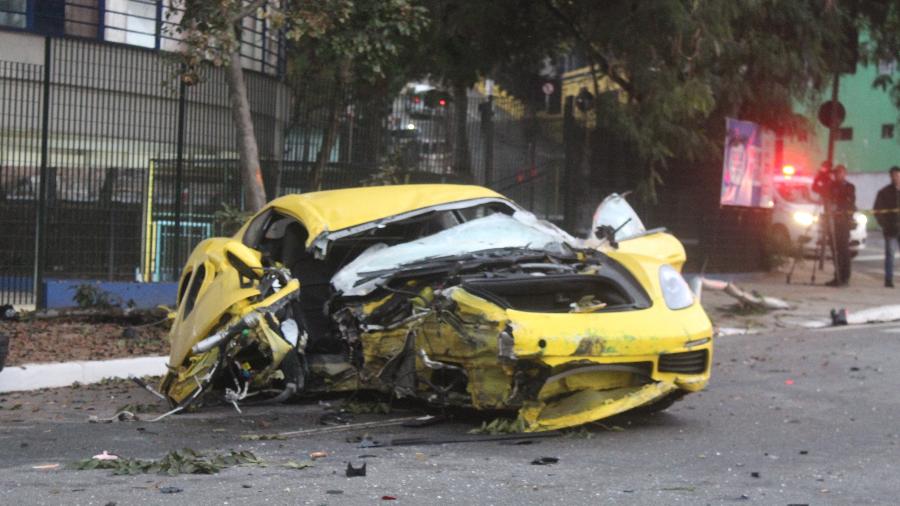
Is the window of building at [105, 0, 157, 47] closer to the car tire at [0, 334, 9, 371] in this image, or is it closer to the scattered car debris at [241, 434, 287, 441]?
the car tire at [0, 334, 9, 371]

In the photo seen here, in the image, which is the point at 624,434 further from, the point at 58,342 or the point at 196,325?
the point at 58,342

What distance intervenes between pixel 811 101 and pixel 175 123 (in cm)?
1012

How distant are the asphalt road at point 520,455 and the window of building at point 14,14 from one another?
26.3 feet

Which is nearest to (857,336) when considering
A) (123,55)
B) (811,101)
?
(811,101)

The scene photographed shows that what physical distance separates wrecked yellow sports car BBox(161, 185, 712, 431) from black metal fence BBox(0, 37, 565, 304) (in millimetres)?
3661

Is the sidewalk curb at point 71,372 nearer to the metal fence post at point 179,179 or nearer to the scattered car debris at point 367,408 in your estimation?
the scattered car debris at point 367,408

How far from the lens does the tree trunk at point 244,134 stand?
11398mm

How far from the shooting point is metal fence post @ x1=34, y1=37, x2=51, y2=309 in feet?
39.5

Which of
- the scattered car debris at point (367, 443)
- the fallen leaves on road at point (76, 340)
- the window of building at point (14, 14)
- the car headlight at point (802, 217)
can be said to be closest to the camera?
the scattered car debris at point (367, 443)

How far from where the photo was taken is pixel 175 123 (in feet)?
42.7

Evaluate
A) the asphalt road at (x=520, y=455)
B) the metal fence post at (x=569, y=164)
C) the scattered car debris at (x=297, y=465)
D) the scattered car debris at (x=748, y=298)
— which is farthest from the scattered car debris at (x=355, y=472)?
the metal fence post at (x=569, y=164)

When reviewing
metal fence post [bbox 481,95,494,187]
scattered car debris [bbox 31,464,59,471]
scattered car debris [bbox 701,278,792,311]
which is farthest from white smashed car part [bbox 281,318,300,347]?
metal fence post [bbox 481,95,494,187]

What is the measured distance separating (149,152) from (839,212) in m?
10.1

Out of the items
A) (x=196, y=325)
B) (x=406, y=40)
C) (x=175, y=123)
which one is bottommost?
(x=196, y=325)
